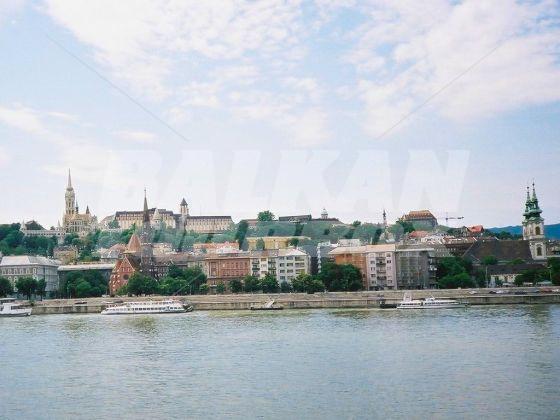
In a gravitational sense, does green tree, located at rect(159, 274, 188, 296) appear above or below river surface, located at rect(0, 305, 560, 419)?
above

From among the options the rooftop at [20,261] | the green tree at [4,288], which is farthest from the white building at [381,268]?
the rooftop at [20,261]

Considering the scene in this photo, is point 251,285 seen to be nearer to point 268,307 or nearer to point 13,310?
point 268,307

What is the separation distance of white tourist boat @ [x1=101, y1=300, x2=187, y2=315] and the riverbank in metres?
2.34

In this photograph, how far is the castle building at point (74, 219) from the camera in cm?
11559

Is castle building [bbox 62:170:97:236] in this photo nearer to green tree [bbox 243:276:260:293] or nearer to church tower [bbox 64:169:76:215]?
church tower [bbox 64:169:76:215]

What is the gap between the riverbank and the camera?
40.0 metres

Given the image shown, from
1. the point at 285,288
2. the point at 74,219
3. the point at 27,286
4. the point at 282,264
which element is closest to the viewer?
the point at 285,288

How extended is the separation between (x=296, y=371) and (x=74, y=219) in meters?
104

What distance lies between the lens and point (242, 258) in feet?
217

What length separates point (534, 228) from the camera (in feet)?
209

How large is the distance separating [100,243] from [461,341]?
86.7 m

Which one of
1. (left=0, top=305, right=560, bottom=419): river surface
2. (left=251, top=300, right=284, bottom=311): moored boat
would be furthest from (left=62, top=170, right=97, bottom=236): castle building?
(left=0, top=305, right=560, bottom=419): river surface

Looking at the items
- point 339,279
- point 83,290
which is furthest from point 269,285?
point 83,290

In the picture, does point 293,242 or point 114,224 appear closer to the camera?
point 293,242
